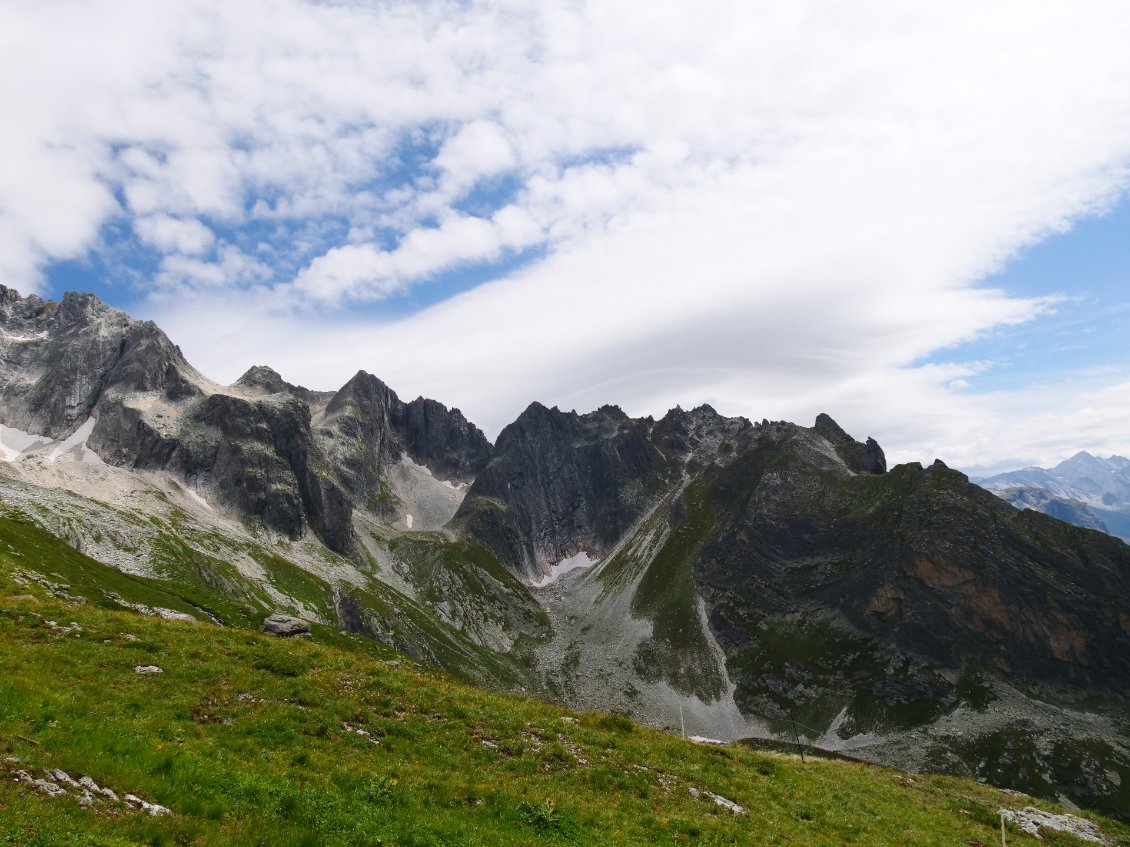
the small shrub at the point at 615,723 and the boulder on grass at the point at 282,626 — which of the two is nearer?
the small shrub at the point at 615,723

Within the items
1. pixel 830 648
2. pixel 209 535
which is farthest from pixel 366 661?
pixel 830 648

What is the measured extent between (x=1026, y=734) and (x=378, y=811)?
562 feet

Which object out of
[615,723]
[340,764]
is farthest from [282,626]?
[340,764]

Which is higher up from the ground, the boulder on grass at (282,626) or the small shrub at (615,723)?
the boulder on grass at (282,626)

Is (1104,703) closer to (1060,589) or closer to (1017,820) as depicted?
(1060,589)

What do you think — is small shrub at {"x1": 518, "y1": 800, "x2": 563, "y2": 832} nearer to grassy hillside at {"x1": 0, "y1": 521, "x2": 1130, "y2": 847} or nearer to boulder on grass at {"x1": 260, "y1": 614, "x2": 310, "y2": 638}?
grassy hillside at {"x1": 0, "y1": 521, "x2": 1130, "y2": 847}

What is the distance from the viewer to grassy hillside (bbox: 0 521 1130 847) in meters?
15.6

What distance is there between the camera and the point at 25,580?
5278 cm

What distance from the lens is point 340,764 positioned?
809 inches

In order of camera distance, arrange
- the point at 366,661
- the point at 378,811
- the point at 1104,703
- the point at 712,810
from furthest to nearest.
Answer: the point at 1104,703, the point at 366,661, the point at 712,810, the point at 378,811

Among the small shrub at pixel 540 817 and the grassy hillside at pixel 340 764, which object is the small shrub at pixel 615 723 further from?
the small shrub at pixel 540 817

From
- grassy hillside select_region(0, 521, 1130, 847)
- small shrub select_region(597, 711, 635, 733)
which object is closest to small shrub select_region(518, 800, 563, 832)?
grassy hillside select_region(0, 521, 1130, 847)

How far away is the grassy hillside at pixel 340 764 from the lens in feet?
51.2

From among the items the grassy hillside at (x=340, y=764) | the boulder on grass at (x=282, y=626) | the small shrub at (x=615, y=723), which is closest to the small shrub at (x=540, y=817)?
the grassy hillside at (x=340, y=764)
